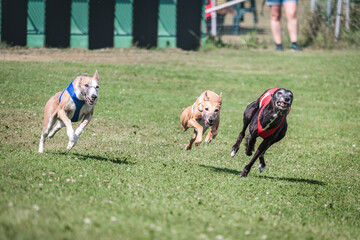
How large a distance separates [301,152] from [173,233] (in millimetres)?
8467

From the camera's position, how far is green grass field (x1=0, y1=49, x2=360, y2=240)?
6.99m

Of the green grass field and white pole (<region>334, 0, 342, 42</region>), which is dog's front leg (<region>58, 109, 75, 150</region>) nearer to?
the green grass field

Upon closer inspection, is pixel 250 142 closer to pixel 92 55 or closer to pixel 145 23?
pixel 92 55

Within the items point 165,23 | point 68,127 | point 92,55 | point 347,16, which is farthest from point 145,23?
point 68,127

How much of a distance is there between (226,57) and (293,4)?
465 cm

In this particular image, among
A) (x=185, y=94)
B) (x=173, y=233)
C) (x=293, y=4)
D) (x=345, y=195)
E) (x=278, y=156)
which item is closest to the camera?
(x=173, y=233)

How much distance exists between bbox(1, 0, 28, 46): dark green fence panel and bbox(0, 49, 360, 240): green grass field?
1353 millimetres

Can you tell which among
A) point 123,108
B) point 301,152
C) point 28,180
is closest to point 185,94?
point 123,108

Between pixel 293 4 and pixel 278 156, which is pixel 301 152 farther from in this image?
pixel 293 4

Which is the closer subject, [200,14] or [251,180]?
[251,180]

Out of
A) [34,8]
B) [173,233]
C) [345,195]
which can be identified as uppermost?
[34,8]

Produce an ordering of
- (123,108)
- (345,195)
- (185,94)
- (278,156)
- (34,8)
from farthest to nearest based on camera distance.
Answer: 1. (34,8)
2. (185,94)
3. (123,108)
4. (278,156)
5. (345,195)

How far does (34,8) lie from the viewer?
24.4 meters

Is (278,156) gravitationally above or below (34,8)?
below
